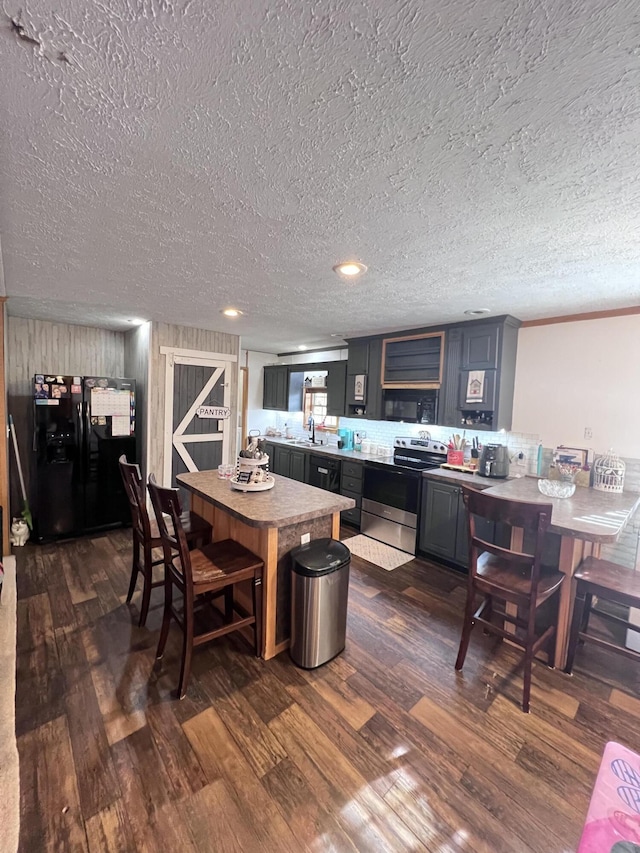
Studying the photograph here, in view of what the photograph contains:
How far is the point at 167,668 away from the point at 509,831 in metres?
1.78

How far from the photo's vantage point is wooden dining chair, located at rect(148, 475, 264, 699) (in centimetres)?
188

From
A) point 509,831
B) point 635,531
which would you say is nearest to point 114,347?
point 509,831

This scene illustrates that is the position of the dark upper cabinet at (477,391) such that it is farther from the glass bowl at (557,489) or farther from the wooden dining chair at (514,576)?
the wooden dining chair at (514,576)

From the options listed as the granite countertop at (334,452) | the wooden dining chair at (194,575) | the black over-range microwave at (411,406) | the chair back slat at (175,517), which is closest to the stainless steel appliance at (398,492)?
the granite countertop at (334,452)

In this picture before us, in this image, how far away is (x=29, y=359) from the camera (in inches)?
164

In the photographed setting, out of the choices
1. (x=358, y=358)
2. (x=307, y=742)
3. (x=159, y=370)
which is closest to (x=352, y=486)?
(x=358, y=358)

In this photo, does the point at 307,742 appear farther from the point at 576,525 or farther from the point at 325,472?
the point at 325,472

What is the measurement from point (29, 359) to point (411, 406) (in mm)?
4584

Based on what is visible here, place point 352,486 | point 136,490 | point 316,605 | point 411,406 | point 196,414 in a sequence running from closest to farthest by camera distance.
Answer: point 316,605
point 136,490
point 411,406
point 352,486
point 196,414

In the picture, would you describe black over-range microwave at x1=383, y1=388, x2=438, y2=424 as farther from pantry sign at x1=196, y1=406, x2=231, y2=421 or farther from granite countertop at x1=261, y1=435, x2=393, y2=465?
pantry sign at x1=196, y1=406, x2=231, y2=421

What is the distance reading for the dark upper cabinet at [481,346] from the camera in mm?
3391

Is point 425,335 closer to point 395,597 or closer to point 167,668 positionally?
point 395,597

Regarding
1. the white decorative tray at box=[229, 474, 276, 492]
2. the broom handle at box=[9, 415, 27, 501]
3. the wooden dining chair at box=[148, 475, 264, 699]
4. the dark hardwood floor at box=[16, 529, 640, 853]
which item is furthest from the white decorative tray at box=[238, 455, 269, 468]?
the broom handle at box=[9, 415, 27, 501]

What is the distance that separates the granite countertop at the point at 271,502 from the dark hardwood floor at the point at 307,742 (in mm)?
932
